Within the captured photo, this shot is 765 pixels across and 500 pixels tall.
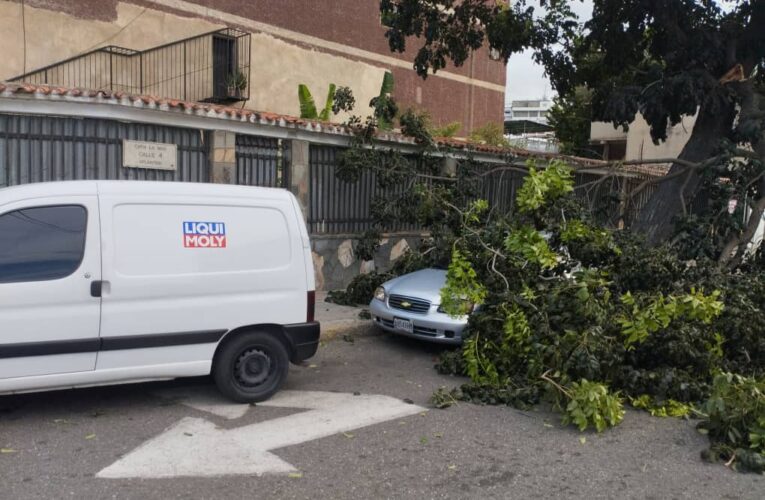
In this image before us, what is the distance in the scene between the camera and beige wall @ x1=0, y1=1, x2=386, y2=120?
1538 centimetres

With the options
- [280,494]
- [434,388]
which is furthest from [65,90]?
[280,494]

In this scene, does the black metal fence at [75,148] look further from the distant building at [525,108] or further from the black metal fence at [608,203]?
the distant building at [525,108]

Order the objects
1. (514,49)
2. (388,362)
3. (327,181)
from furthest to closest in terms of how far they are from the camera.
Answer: (514,49), (327,181), (388,362)

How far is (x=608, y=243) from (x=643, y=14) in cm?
651

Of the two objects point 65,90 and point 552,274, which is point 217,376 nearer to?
point 552,274

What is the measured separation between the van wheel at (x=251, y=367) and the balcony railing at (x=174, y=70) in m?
12.5

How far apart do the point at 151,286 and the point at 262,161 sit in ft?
18.7

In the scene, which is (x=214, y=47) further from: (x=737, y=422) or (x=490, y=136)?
(x=737, y=422)

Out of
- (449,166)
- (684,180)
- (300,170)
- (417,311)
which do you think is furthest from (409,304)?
(684,180)

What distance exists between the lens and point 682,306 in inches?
249

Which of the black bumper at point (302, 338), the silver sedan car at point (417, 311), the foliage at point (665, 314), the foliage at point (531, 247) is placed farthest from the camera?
the silver sedan car at point (417, 311)

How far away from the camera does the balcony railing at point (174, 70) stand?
16.3 metres

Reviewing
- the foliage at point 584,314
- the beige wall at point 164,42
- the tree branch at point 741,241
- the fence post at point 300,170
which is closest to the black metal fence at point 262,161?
the fence post at point 300,170

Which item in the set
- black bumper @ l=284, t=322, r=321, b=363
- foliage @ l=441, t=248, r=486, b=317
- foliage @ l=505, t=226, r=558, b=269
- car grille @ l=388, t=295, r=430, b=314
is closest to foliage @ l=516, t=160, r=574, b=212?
foliage @ l=505, t=226, r=558, b=269
